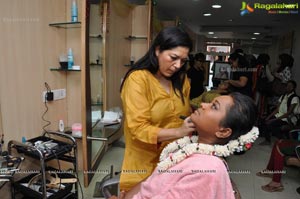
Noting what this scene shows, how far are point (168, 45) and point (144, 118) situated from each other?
324 mm

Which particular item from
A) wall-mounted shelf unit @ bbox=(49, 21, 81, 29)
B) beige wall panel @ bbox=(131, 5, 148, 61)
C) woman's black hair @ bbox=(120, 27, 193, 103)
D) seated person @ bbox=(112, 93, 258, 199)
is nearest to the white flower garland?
seated person @ bbox=(112, 93, 258, 199)

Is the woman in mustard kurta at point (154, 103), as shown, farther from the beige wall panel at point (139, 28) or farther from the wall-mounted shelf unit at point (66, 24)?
the beige wall panel at point (139, 28)

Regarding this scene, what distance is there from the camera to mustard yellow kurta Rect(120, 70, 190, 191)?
3.35ft

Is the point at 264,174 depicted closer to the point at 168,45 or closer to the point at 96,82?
the point at 96,82

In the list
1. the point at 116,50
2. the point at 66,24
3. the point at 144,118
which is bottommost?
the point at 144,118

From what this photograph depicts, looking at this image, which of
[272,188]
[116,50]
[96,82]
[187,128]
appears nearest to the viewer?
[187,128]

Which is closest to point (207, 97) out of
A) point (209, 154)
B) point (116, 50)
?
point (116, 50)

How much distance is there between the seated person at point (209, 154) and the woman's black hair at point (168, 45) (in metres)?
0.31

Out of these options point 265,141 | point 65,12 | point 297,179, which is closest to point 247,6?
point 265,141

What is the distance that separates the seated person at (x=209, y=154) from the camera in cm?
76

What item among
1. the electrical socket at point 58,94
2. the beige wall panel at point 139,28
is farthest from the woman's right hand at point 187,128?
the beige wall panel at point 139,28

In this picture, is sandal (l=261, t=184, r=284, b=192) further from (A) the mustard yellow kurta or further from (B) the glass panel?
(A) the mustard yellow kurta

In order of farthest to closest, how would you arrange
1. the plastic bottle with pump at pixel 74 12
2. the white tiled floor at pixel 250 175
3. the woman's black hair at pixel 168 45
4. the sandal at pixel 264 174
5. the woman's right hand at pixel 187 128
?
the sandal at pixel 264 174 < the white tiled floor at pixel 250 175 < the plastic bottle with pump at pixel 74 12 < the woman's black hair at pixel 168 45 < the woman's right hand at pixel 187 128

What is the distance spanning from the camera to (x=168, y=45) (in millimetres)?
A: 1062
